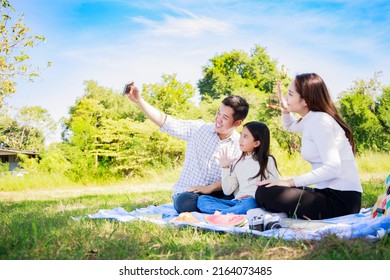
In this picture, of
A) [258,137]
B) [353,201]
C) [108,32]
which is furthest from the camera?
[108,32]

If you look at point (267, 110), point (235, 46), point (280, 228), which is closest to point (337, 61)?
point (280, 228)

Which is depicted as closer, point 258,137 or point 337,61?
point 258,137

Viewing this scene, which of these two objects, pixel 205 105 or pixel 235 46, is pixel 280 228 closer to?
pixel 205 105

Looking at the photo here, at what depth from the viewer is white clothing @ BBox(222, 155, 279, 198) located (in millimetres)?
3209

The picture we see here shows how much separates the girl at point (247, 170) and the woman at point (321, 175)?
12.3 inches

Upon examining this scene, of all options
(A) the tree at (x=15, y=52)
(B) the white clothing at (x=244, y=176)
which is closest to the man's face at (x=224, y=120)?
(B) the white clothing at (x=244, y=176)

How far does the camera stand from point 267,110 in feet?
46.2

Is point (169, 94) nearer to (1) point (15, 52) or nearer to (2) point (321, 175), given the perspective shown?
(1) point (15, 52)

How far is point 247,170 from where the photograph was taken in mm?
3232

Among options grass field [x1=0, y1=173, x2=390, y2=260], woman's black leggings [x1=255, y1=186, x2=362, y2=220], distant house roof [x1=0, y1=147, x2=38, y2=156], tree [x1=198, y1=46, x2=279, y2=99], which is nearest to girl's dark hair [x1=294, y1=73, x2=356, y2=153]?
woman's black leggings [x1=255, y1=186, x2=362, y2=220]

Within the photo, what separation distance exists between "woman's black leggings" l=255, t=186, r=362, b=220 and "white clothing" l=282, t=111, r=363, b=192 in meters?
0.06

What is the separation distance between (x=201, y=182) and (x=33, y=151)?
1046 centimetres

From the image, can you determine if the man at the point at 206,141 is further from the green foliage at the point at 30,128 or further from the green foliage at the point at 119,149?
the green foliage at the point at 30,128

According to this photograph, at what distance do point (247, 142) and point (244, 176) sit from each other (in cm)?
27
